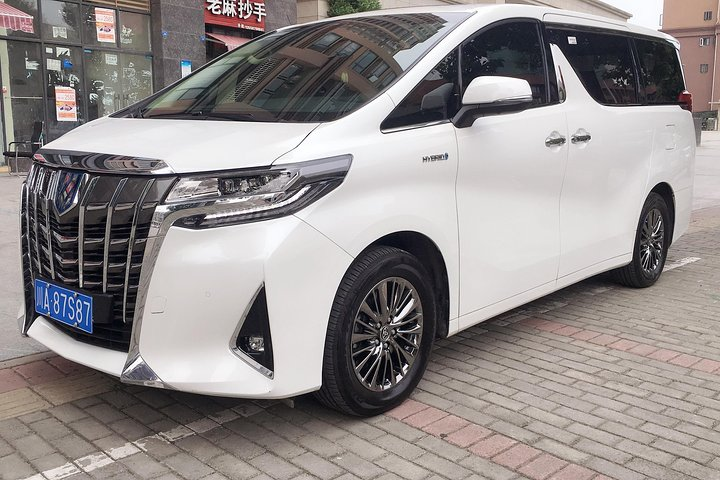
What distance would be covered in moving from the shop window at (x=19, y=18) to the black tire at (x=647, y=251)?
11.7 meters

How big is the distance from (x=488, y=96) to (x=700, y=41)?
86.6 metres

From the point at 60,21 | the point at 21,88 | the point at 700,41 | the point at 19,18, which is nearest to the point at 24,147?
the point at 21,88

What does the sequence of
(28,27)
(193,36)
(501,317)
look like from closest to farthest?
(501,317) < (28,27) < (193,36)

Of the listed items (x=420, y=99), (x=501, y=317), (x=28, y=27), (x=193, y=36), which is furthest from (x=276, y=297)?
(x=193, y=36)

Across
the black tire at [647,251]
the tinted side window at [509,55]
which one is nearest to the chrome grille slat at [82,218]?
the tinted side window at [509,55]

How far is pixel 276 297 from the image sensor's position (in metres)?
2.93

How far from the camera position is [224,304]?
2.91 metres

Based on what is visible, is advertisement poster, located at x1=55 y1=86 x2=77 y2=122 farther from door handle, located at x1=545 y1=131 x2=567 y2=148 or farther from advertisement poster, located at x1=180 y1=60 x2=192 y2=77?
door handle, located at x1=545 y1=131 x2=567 y2=148

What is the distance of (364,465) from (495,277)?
1.43 meters

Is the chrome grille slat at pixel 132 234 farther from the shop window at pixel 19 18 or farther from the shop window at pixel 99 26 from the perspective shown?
the shop window at pixel 99 26

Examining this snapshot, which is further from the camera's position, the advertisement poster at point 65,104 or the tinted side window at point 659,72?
the advertisement poster at point 65,104

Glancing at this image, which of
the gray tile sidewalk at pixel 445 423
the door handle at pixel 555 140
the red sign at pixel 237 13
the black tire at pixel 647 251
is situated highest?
the red sign at pixel 237 13

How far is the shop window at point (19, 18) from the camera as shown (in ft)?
42.9

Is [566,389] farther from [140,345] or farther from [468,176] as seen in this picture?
[140,345]
